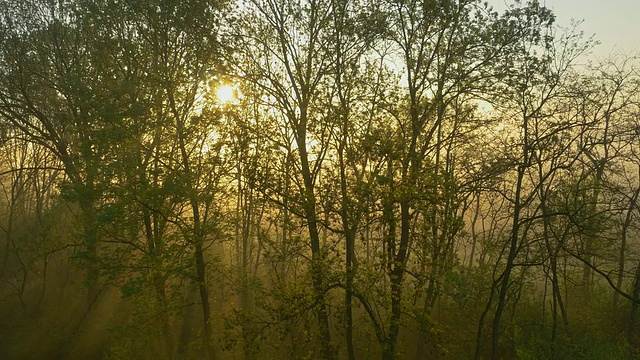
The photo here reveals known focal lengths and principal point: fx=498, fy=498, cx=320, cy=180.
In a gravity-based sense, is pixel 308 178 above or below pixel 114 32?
below

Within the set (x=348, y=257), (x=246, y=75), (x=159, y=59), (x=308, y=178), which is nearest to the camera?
(x=348, y=257)

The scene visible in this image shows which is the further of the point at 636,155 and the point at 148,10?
the point at 636,155

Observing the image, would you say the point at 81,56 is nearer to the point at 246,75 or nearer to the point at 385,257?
the point at 246,75

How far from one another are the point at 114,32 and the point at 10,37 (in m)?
6.18

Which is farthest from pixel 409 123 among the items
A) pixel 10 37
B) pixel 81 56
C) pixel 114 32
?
pixel 10 37

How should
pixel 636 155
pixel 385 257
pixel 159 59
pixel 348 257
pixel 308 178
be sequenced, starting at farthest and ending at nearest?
pixel 636 155, pixel 159 59, pixel 308 178, pixel 348 257, pixel 385 257

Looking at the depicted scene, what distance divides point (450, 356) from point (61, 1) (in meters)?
21.8

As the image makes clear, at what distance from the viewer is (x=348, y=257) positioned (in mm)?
13125

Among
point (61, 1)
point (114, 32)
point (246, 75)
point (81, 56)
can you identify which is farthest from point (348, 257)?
point (61, 1)

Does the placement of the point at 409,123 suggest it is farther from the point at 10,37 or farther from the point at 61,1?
the point at 10,37

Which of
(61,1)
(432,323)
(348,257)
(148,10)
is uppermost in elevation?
(61,1)

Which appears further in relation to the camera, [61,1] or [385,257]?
[61,1]

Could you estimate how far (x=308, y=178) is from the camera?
1534cm

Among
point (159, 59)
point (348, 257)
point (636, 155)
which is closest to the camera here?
point (348, 257)
